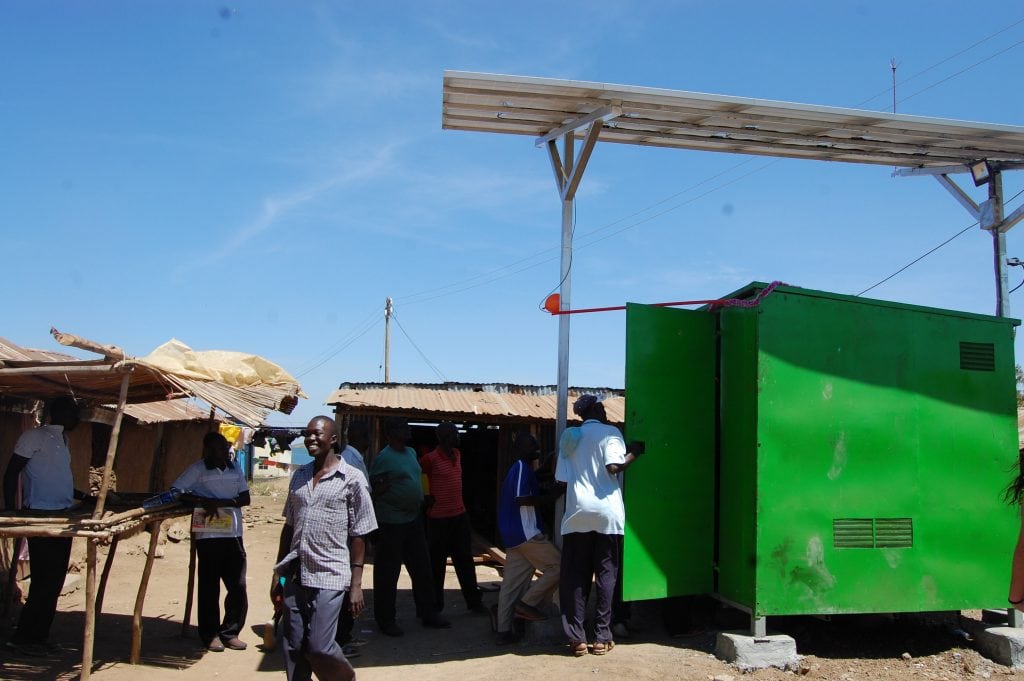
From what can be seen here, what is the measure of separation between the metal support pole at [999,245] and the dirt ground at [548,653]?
336 centimetres

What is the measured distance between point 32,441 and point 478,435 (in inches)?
440

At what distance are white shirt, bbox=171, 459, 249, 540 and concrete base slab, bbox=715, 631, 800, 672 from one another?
3828 millimetres

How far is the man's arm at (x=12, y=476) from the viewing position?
6199mm

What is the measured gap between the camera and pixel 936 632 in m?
6.85

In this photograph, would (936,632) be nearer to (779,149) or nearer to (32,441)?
(779,149)

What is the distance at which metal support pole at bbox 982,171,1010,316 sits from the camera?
8.86 m

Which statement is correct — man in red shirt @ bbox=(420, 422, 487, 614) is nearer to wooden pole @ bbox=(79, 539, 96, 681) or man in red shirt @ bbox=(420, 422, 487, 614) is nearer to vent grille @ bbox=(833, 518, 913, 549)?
wooden pole @ bbox=(79, 539, 96, 681)

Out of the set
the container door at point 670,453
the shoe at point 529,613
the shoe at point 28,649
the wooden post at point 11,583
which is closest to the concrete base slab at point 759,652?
the container door at point 670,453

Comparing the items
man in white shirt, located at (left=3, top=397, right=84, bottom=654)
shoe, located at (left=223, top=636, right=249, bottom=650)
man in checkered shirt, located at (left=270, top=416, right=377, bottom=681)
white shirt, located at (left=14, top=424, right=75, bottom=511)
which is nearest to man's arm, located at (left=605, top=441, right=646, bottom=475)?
man in checkered shirt, located at (left=270, top=416, right=377, bottom=681)

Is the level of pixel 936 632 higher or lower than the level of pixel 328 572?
lower

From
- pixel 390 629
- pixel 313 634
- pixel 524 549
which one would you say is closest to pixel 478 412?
pixel 390 629

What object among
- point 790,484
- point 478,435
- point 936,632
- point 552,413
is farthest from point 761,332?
point 478,435

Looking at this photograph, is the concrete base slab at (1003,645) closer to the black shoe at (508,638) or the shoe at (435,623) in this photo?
the black shoe at (508,638)

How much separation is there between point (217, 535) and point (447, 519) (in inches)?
85.6
